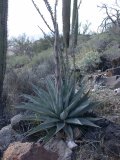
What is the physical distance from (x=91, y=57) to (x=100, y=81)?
11.0 feet

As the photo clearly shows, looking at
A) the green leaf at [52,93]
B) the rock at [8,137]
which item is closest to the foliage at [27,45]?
the rock at [8,137]

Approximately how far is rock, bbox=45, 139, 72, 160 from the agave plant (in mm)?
97

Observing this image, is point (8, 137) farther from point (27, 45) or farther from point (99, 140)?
point (27, 45)

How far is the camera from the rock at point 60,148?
5.35 meters

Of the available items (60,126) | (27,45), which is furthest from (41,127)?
(27,45)

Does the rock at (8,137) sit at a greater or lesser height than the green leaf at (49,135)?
lesser

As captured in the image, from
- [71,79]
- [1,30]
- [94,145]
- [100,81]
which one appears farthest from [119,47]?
[94,145]

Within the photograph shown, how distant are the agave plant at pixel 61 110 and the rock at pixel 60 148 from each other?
3.8 inches

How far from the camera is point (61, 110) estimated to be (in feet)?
19.5

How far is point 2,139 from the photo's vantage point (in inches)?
247

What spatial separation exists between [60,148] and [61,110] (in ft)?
2.11

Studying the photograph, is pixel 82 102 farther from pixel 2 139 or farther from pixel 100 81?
pixel 100 81

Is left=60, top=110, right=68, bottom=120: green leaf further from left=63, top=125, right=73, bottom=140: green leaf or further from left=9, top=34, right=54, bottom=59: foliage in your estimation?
left=9, top=34, right=54, bottom=59: foliage

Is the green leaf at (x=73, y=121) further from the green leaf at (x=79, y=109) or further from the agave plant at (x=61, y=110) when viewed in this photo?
the green leaf at (x=79, y=109)
